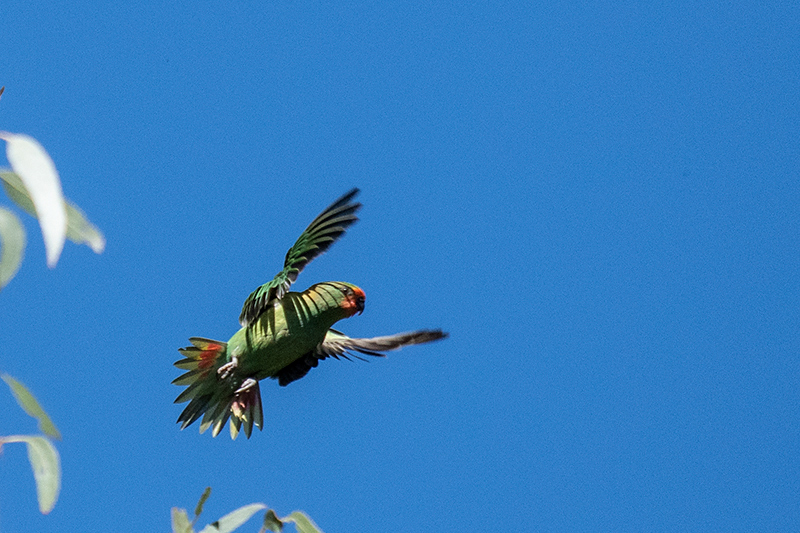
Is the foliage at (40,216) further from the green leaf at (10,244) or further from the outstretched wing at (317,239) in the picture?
Result: the outstretched wing at (317,239)

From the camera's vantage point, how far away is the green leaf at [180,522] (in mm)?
834

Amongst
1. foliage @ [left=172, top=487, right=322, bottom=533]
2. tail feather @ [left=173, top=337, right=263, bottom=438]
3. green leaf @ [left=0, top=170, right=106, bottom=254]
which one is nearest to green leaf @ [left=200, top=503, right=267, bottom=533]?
foliage @ [left=172, top=487, right=322, bottom=533]

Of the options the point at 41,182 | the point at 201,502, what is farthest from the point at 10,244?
the point at 201,502

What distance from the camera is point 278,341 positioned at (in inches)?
51.2

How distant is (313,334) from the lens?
4.29 ft

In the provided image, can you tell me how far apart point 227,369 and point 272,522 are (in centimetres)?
45

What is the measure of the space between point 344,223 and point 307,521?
1.63ft

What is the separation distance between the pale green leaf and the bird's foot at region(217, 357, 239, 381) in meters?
0.68

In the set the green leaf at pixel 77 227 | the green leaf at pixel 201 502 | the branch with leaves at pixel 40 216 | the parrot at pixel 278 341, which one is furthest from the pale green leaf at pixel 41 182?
the parrot at pixel 278 341

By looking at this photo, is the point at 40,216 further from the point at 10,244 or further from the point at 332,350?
the point at 332,350

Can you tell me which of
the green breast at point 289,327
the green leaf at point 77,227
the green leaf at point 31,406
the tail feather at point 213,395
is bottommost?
the green leaf at point 31,406

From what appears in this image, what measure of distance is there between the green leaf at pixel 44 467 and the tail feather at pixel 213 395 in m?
0.56

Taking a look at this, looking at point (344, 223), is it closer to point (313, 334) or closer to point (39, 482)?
point (313, 334)

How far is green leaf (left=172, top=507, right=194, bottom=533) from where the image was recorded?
32.8 inches
